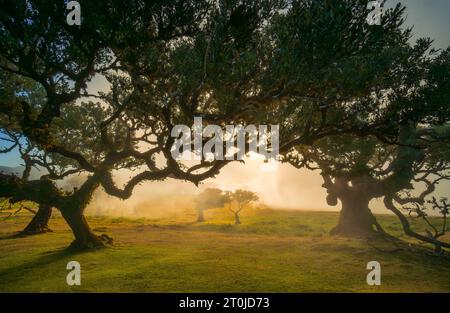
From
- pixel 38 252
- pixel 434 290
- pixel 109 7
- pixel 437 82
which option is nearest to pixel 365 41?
pixel 437 82

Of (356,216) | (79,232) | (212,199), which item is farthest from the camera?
(212,199)

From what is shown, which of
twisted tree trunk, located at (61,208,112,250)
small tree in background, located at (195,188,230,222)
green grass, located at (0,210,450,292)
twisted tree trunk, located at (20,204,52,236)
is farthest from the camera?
small tree in background, located at (195,188,230,222)

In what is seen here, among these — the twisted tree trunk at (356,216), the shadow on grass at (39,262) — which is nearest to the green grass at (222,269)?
the shadow on grass at (39,262)

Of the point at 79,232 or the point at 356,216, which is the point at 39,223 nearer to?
the point at 79,232

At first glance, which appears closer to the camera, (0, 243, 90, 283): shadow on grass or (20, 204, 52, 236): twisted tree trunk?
(0, 243, 90, 283): shadow on grass

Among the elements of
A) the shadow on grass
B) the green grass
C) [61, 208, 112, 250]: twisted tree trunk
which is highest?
[61, 208, 112, 250]: twisted tree trunk

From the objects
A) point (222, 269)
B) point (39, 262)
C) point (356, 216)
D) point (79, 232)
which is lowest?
point (39, 262)

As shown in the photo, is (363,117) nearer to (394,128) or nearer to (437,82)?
(394,128)

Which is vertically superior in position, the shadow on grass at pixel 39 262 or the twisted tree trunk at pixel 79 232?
the twisted tree trunk at pixel 79 232

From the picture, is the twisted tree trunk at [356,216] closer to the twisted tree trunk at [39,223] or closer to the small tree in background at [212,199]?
the twisted tree trunk at [39,223]

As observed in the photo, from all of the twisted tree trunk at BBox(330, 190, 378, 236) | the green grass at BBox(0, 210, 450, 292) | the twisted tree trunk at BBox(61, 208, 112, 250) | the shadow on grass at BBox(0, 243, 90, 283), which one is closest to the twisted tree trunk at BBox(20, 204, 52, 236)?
the green grass at BBox(0, 210, 450, 292)

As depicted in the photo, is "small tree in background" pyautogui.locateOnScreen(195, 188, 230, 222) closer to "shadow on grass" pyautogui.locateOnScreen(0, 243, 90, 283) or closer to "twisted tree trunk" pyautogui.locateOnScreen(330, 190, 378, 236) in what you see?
"twisted tree trunk" pyautogui.locateOnScreen(330, 190, 378, 236)

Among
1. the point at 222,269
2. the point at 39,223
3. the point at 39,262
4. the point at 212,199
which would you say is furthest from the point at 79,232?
the point at 212,199

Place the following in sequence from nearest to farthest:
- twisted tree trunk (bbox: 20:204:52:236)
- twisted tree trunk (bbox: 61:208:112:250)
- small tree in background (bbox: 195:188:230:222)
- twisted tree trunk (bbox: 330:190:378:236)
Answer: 1. twisted tree trunk (bbox: 61:208:112:250)
2. twisted tree trunk (bbox: 330:190:378:236)
3. twisted tree trunk (bbox: 20:204:52:236)
4. small tree in background (bbox: 195:188:230:222)
